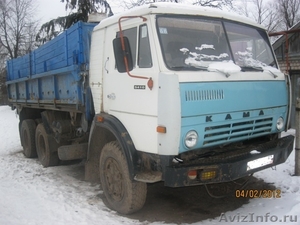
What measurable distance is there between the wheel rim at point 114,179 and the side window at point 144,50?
1.38 metres

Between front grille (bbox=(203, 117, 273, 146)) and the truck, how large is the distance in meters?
0.01

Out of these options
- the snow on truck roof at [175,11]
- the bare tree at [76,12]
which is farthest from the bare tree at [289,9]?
the snow on truck roof at [175,11]

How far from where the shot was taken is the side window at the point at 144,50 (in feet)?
12.2

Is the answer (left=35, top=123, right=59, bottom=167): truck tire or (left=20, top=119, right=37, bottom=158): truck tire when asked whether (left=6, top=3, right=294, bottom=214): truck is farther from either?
(left=20, top=119, right=37, bottom=158): truck tire

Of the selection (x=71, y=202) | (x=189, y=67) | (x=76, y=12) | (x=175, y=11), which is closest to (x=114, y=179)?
(x=71, y=202)

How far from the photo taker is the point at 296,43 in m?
11.5

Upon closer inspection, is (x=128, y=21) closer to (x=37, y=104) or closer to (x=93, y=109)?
(x=93, y=109)

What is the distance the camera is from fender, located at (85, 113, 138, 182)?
3828 mm

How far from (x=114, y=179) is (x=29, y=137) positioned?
4280 mm

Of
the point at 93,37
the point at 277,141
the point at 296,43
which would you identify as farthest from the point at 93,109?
the point at 296,43

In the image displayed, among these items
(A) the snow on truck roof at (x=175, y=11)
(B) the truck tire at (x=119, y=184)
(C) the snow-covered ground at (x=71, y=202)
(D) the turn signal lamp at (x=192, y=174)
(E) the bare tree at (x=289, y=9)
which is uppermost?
(E) the bare tree at (x=289, y=9)

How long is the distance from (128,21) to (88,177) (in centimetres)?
261

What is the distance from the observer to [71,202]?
15.3 ft
